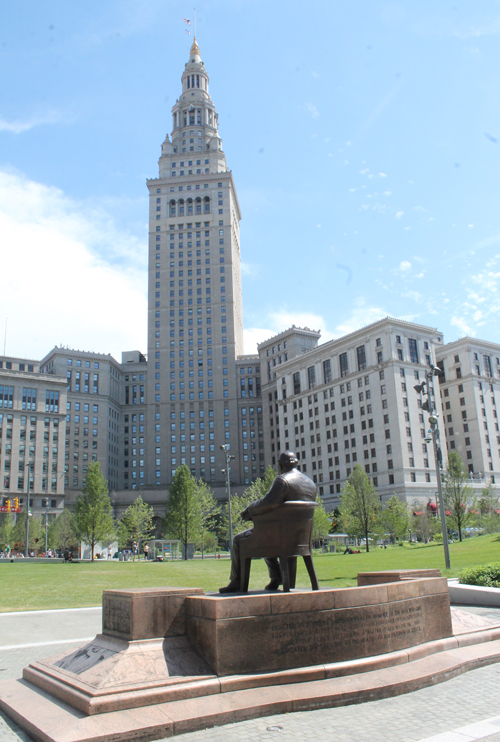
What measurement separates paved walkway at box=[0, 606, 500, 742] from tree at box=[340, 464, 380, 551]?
50152 millimetres

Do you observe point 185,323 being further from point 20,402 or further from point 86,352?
point 20,402

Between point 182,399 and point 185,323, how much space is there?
57.5ft

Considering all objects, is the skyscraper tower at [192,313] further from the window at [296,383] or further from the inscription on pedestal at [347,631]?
the inscription on pedestal at [347,631]

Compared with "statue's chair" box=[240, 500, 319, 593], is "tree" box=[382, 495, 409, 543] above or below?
below

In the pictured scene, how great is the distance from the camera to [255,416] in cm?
12688

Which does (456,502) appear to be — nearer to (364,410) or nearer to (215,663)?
(364,410)

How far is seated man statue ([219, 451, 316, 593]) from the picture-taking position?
9727mm

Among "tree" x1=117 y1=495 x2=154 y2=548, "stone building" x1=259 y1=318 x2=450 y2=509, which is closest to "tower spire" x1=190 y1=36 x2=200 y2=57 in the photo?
"stone building" x1=259 y1=318 x2=450 y2=509

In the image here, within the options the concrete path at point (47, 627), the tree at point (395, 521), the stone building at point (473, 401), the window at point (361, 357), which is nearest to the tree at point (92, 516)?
the tree at point (395, 521)

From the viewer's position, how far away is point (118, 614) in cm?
873

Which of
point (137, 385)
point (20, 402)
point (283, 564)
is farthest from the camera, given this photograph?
point (137, 385)

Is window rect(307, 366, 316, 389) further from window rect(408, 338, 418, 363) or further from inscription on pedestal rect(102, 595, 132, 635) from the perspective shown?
inscription on pedestal rect(102, 595, 132, 635)

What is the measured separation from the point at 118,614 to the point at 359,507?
179 ft

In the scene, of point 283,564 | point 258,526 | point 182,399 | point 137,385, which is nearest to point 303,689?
point 283,564
